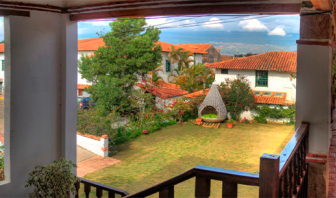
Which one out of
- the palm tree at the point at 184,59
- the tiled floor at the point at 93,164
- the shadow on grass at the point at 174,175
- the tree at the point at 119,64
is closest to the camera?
the shadow on grass at the point at 174,175

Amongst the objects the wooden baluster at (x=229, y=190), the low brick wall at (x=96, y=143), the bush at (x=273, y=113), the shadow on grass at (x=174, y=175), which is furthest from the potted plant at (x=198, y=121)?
the wooden baluster at (x=229, y=190)

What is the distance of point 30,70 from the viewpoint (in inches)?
132

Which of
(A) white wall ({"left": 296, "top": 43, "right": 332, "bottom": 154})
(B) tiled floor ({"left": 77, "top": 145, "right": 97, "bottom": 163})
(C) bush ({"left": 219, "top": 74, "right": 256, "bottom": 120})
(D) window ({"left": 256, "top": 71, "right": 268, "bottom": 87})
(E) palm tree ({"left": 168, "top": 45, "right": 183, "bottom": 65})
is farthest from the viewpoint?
(E) palm tree ({"left": 168, "top": 45, "right": 183, "bottom": 65})

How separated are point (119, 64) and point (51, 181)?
1097 centimetres

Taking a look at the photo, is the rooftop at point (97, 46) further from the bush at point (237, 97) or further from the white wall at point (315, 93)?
the white wall at point (315, 93)

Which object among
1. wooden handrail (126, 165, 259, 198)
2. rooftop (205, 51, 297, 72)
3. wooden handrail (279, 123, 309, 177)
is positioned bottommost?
wooden handrail (126, 165, 259, 198)

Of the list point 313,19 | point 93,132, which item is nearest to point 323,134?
point 313,19

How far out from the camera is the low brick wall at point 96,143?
995 cm

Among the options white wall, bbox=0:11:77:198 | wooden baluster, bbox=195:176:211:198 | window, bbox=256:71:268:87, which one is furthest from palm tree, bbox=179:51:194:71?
wooden baluster, bbox=195:176:211:198

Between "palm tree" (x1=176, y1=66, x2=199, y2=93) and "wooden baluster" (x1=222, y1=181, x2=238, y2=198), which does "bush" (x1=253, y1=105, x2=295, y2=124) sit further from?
"wooden baluster" (x1=222, y1=181, x2=238, y2=198)

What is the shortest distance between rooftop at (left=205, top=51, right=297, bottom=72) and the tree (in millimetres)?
4405

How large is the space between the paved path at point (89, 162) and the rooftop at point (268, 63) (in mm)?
8842

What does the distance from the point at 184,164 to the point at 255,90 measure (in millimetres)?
7628

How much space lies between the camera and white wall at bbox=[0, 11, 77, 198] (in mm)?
3234
